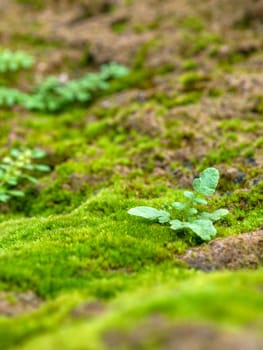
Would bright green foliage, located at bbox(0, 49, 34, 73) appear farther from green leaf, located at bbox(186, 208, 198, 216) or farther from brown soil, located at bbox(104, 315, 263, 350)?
brown soil, located at bbox(104, 315, 263, 350)

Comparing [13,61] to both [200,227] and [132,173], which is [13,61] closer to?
[132,173]

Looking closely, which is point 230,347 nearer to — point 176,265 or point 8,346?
point 8,346

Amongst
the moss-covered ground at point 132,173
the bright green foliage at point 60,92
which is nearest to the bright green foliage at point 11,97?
the bright green foliage at point 60,92

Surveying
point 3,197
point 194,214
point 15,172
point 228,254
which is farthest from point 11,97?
point 228,254

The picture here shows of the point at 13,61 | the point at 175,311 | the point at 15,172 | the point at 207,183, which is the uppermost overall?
the point at 13,61

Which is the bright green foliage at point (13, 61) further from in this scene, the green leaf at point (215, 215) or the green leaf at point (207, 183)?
the green leaf at point (215, 215)

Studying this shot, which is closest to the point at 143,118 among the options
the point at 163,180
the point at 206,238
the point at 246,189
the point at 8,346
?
the point at 163,180

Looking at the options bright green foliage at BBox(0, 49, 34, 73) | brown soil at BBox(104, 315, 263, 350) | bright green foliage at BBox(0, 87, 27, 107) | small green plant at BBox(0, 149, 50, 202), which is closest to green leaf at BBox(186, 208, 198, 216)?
brown soil at BBox(104, 315, 263, 350)
